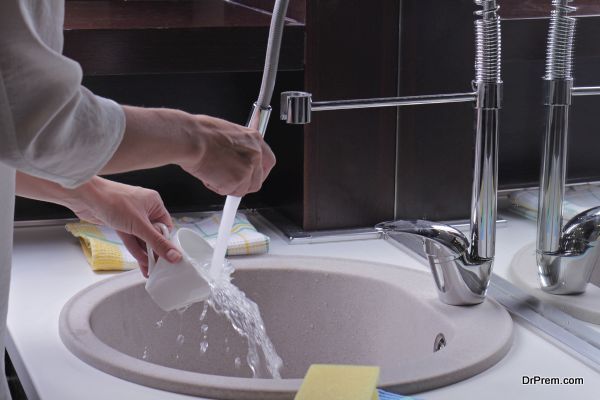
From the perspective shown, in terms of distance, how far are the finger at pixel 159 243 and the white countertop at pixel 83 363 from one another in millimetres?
148

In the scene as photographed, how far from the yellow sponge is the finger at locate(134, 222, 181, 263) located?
0.29m

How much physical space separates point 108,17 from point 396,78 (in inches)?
18.2

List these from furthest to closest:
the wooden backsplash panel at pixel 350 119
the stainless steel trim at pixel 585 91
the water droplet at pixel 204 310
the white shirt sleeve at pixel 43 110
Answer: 1. the wooden backsplash panel at pixel 350 119
2. the water droplet at pixel 204 310
3. the stainless steel trim at pixel 585 91
4. the white shirt sleeve at pixel 43 110

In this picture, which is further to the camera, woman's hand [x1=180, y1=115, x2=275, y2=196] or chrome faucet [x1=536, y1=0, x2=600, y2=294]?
chrome faucet [x1=536, y1=0, x2=600, y2=294]

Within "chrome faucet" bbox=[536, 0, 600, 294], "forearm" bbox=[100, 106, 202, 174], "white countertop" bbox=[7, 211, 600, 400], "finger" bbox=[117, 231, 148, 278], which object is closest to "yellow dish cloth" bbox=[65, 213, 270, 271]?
"white countertop" bbox=[7, 211, 600, 400]

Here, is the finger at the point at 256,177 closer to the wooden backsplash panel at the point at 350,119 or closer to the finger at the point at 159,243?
the finger at the point at 159,243

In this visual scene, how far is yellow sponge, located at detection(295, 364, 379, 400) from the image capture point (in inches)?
35.6

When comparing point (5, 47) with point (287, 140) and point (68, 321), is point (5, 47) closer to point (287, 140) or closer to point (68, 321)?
point (68, 321)

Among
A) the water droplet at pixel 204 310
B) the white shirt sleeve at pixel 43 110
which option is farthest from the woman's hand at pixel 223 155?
the water droplet at pixel 204 310

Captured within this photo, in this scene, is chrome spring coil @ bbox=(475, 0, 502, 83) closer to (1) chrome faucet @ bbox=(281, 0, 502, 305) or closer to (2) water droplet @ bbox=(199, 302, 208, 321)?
(1) chrome faucet @ bbox=(281, 0, 502, 305)

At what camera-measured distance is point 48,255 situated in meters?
1.58

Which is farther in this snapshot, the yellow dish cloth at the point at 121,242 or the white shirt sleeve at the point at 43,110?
the yellow dish cloth at the point at 121,242

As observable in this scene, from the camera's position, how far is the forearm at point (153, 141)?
888 mm

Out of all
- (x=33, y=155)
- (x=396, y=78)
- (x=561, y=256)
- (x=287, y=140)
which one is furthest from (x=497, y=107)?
(x=33, y=155)
